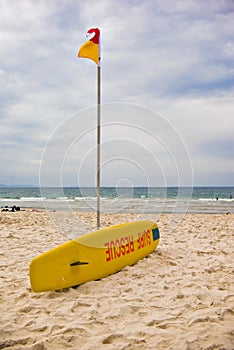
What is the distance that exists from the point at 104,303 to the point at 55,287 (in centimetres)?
58

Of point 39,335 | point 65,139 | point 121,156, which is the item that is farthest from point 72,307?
point 121,156

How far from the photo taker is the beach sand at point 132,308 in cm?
225

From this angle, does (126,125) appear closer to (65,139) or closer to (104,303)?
(65,139)

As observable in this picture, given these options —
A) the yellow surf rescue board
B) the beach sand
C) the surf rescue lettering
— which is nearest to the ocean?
the surf rescue lettering

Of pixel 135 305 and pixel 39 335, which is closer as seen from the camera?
pixel 39 335

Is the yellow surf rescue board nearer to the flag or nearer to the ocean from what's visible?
the flag

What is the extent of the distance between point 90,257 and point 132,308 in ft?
3.10

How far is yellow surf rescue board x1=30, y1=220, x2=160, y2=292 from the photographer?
3.23 m

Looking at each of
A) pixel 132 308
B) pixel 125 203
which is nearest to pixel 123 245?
pixel 132 308

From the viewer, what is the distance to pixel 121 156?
5.98m

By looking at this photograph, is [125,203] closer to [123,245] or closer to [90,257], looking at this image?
[123,245]

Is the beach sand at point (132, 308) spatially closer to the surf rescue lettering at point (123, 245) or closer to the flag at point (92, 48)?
the surf rescue lettering at point (123, 245)

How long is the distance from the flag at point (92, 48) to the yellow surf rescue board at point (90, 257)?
282cm

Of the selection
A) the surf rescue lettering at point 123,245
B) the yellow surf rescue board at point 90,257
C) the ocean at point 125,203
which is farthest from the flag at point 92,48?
the ocean at point 125,203
